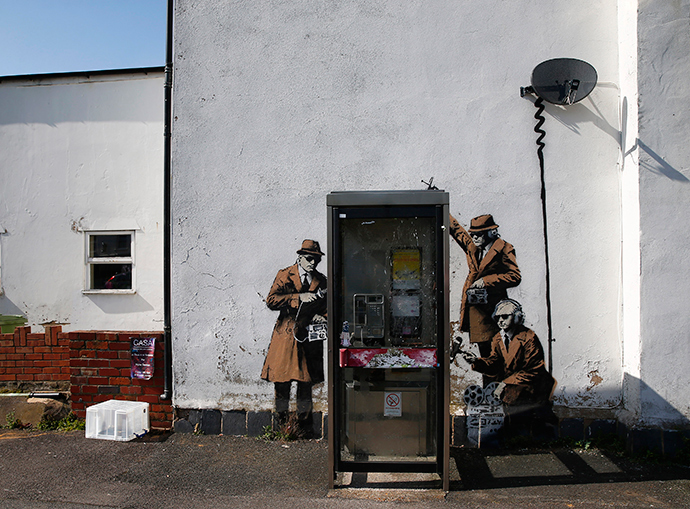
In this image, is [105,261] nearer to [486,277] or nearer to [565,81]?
[486,277]

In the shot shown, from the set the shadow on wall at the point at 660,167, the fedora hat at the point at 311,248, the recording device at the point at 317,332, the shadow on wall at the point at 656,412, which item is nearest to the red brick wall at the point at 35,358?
the recording device at the point at 317,332

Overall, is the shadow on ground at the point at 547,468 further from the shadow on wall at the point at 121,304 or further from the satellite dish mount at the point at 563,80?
the shadow on wall at the point at 121,304

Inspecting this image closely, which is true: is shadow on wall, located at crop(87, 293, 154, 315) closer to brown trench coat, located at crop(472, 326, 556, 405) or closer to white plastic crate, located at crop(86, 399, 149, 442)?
white plastic crate, located at crop(86, 399, 149, 442)

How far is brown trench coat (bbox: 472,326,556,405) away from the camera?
13.8ft

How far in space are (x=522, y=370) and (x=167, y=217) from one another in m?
3.72

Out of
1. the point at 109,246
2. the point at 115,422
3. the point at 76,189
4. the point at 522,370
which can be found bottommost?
the point at 115,422

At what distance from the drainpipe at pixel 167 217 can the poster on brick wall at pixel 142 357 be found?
14cm

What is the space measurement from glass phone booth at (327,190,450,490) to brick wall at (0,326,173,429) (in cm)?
212

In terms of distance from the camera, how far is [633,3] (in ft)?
13.1

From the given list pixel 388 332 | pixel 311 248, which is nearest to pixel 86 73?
pixel 311 248

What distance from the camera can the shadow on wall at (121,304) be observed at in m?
6.03

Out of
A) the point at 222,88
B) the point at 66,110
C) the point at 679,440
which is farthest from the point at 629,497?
the point at 66,110

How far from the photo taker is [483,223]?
14.0 feet

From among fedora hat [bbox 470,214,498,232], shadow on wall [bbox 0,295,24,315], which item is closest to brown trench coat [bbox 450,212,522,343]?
fedora hat [bbox 470,214,498,232]
